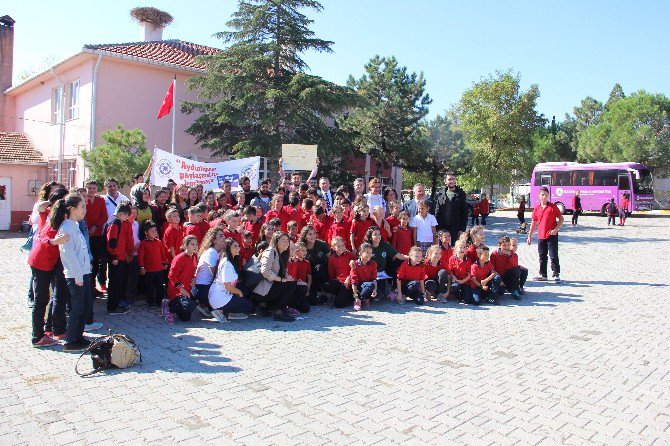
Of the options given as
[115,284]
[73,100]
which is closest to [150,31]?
[73,100]

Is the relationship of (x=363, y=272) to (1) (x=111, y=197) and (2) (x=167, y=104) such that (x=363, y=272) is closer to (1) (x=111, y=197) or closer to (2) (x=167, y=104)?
(1) (x=111, y=197)

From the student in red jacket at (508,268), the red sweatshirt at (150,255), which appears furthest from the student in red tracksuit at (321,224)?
the student in red jacket at (508,268)

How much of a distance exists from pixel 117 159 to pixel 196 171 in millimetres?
4780

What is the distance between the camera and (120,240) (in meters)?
7.60

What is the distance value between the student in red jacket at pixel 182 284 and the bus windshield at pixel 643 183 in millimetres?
30904

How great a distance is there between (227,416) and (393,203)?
21.2 feet

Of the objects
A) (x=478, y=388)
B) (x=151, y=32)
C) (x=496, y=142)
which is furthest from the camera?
(x=496, y=142)

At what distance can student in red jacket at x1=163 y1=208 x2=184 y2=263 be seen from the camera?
810 cm

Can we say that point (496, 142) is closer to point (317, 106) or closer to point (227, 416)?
point (317, 106)

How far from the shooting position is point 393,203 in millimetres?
10078

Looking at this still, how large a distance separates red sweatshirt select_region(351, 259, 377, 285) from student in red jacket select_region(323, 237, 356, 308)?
111 mm

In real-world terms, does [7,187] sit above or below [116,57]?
below

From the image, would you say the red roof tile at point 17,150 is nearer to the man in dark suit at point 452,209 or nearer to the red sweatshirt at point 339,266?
the red sweatshirt at point 339,266

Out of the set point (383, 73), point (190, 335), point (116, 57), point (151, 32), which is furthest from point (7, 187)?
point (190, 335)
